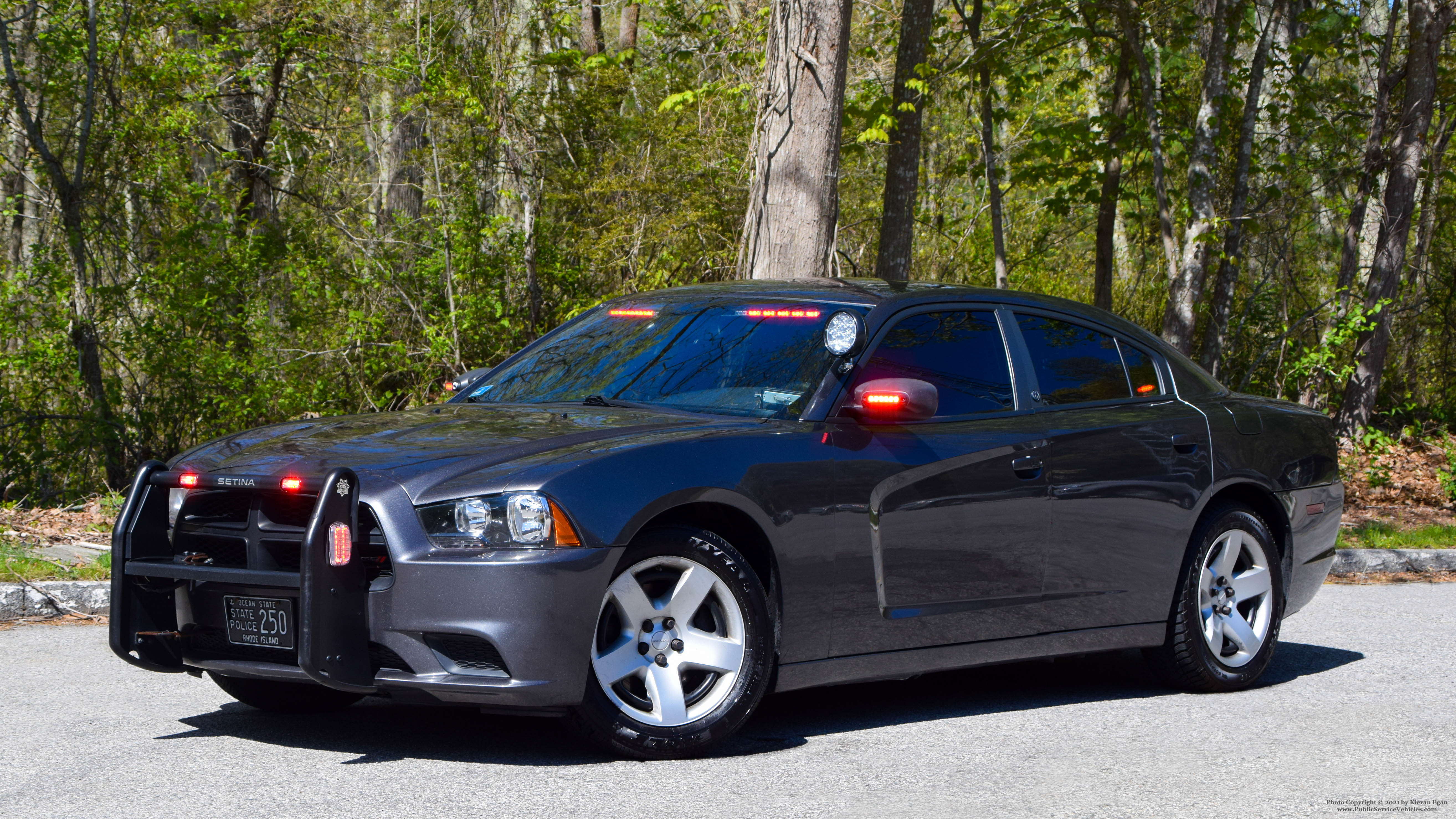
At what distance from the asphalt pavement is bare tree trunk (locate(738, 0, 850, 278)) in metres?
3.96

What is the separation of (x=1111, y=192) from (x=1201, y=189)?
3.09 meters

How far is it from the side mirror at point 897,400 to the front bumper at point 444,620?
1.14 meters

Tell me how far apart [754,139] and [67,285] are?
5829 millimetres

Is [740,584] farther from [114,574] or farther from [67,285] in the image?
[67,285]

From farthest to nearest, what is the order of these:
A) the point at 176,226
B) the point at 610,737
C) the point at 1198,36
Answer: the point at 1198,36 → the point at 176,226 → the point at 610,737

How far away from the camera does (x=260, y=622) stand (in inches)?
171

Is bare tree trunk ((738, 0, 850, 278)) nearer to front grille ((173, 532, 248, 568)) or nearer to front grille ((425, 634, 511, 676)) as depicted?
front grille ((173, 532, 248, 568))

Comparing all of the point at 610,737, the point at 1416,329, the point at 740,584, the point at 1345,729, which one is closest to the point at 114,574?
the point at 610,737

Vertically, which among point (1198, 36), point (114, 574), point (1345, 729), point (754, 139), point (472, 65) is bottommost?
point (1345, 729)

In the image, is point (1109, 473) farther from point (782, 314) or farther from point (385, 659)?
point (385, 659)

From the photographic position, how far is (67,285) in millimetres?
11594

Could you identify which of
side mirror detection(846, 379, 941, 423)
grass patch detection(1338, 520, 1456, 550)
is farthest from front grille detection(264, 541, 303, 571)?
grass patch detection(1338, 520, 1456, 550)

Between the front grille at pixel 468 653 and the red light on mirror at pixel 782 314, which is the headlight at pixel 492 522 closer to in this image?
the front grille at pixel 468 653

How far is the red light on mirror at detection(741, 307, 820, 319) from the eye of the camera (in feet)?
17.9
